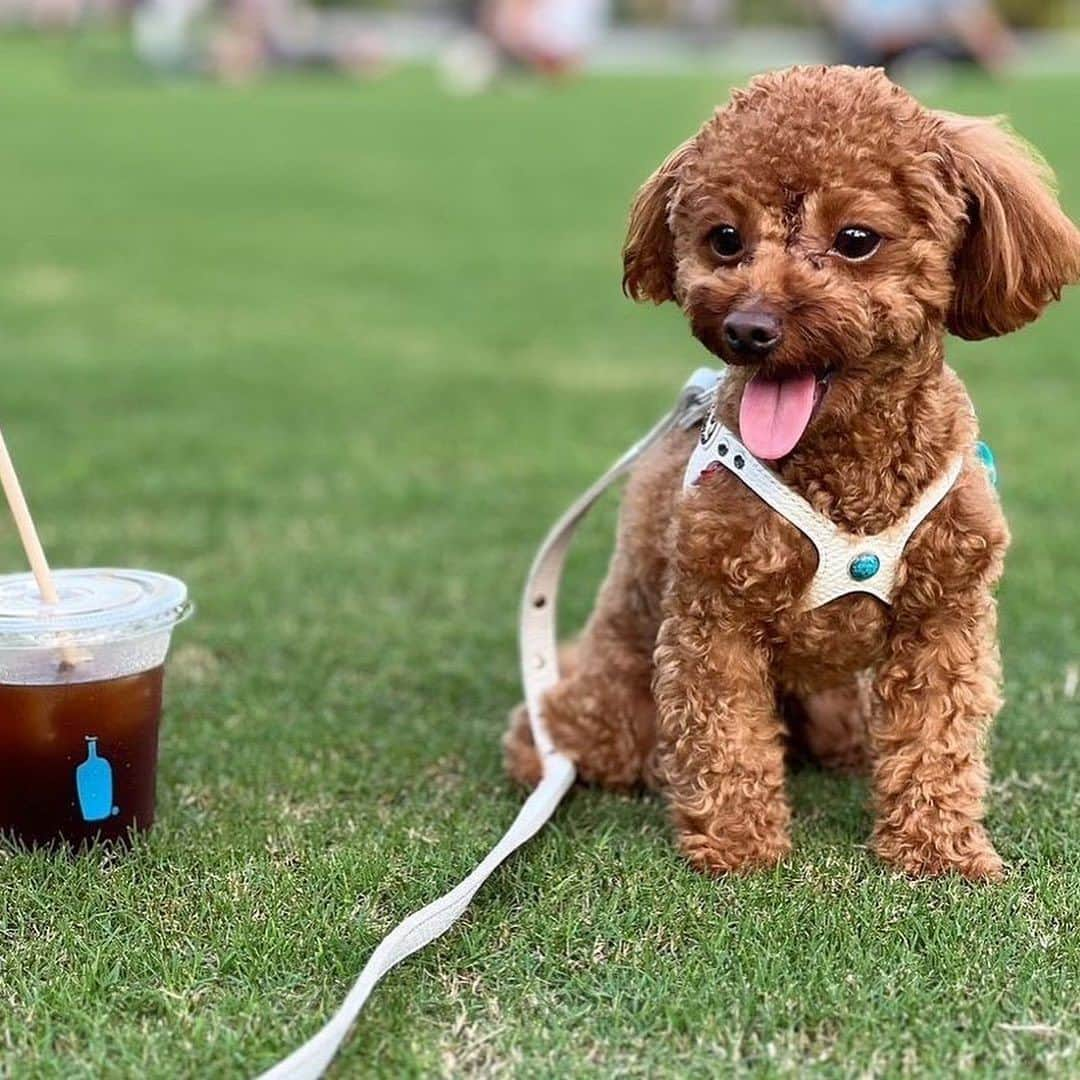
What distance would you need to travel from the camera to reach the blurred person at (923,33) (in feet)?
99.8

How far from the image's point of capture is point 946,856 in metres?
3.47

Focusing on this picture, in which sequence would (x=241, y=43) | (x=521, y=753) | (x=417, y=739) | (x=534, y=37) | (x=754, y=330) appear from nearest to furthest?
(x=754, y=330)
(x=521, y=753)
(x=417, y=739)
(x=241, y=43)
(x=534, y=37)

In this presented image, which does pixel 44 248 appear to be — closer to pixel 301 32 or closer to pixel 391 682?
pixel 391 682

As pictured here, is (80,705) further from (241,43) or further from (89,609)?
(241,43)

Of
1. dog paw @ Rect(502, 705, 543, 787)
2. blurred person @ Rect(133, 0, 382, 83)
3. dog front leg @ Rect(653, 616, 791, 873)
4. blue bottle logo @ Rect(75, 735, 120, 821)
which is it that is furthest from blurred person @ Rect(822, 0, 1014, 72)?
blue bottle logo @ Rect(75, 735, 120, 821)

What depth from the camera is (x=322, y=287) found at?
454 inches

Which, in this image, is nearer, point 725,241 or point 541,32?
point 725,241

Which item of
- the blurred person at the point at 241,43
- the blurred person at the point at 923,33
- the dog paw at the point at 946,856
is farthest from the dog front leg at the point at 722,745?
the blurred person at the point at 241,43

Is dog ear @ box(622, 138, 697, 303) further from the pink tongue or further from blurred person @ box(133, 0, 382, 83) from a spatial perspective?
blurred person @ box(133, 0, 382, 83)

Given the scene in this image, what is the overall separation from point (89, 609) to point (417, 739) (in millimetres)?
1168

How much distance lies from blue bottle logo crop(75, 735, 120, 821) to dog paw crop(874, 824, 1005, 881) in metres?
1.71

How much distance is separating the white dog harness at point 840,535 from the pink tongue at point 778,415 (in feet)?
0.38

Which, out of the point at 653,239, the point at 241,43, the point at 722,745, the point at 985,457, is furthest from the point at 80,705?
the point at 241,43

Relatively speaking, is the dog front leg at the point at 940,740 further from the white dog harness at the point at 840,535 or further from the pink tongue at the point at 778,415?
the pink tongue at the point at 778,415
